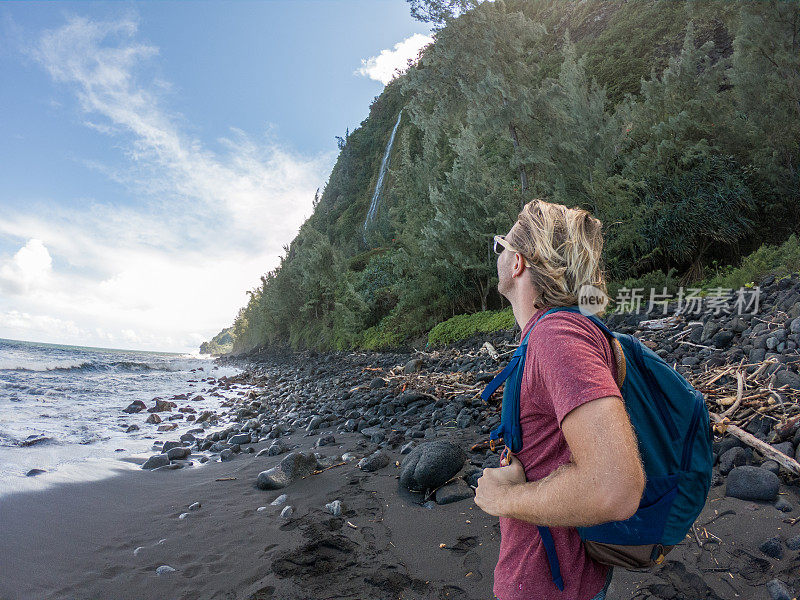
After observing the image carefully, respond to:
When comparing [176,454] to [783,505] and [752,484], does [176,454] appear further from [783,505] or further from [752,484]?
[783,505]

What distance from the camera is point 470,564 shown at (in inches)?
105

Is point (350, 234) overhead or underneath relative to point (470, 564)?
overhead

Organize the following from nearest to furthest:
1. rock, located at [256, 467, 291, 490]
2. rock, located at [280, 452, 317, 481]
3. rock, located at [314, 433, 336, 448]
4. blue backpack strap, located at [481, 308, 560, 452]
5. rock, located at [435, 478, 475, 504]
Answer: blue backpack strap, located at [481, 308, 560, 452] < rock, located at [435, 478, 475, 504] < rock, located at [256, 467, 291, 490] < rock, located at [280, 452, 317, 481] < rock, located at [314, 433, 336, 448]

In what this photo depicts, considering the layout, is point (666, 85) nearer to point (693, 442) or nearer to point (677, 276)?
point (677, 276)

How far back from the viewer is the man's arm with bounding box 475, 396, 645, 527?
0.87 meters

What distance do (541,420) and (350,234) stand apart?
149 ft

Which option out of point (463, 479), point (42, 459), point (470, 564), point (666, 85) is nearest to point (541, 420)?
point (470, 564)

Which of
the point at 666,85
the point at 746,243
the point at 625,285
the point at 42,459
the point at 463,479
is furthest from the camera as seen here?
the point at 666,85

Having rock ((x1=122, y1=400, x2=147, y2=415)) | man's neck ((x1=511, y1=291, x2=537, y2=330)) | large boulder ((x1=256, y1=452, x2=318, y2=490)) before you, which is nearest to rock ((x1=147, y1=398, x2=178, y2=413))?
rock ((x1=122, y1=400, x2=147, y2=415))

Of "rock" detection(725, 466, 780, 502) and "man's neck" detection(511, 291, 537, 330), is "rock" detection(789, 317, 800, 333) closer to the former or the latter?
"rock" detection(725, 466, 780, 502)

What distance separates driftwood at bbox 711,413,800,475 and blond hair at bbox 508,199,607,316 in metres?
3.11

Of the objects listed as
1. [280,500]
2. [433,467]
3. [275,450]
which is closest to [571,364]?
[433,467]

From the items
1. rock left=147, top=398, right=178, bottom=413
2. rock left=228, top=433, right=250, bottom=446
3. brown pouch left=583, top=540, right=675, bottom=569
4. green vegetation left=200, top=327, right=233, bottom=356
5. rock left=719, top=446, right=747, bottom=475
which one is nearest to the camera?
brown pouch left=583, top=540, right=675, bottom=569

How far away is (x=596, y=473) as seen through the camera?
0.89 metres
